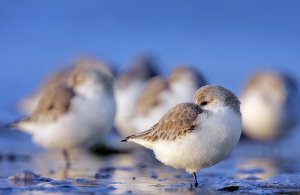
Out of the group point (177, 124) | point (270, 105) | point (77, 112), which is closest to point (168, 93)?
point (77, 112)

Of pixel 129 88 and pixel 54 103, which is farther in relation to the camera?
pixel 129 88

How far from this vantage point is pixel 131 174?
29.7ft

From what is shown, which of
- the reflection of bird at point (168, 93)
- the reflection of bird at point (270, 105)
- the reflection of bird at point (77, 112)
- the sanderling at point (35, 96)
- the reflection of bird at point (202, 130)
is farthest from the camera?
the sanderling at point (35, 96)

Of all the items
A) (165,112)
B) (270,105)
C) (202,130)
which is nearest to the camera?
(202,130)

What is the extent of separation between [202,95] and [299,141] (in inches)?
286

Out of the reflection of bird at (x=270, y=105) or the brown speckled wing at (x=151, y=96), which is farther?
the reflection of bird at (x=270, y=105)

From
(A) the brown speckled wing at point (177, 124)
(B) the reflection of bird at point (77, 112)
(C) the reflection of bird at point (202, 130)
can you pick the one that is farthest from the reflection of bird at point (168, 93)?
(C) the reflection of bird at point (202, 130)

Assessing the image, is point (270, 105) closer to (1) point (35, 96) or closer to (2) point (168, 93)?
(2) point (168, 93)

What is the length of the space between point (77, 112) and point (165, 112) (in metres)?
1.53

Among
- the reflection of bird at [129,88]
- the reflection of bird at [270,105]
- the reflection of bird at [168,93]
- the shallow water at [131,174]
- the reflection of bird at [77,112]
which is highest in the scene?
the reflection of bird at [129,88]

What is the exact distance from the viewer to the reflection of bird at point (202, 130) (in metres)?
7.45

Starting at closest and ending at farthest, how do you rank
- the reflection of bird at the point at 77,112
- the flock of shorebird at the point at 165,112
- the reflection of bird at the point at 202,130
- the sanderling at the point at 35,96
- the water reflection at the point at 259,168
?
1. the reflection of bird at the point at 202,130
2. the flock of shorebird at the point at 165,112
3. the water reflection at the point at 259,168
4. the reflection of bird at the point at 77,112
5. the sanderling at the point at 35,96

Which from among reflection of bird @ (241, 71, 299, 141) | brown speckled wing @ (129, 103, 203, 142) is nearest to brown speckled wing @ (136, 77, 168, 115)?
reflection of bird @ (241, 71, 299, 141)

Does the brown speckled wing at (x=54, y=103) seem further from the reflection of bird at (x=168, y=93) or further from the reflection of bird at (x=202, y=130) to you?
the reflection of bird at (x=202, y=130)
